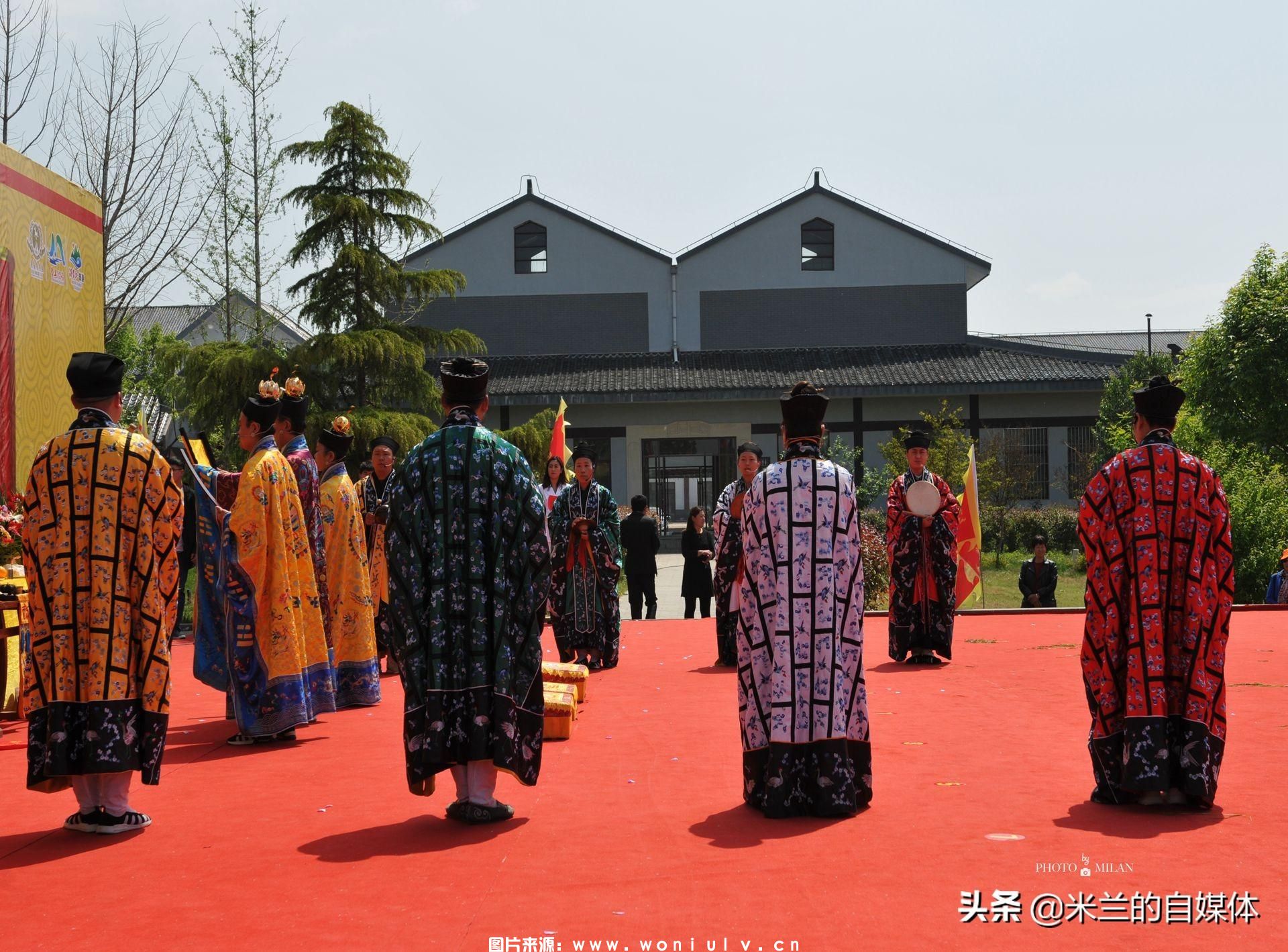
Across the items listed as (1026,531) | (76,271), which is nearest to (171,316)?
(1026,531)

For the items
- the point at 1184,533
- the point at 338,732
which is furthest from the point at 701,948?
the point at 338,732

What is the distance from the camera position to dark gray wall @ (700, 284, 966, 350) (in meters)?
32.9

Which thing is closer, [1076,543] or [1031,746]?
[1031,746]

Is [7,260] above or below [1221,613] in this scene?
above

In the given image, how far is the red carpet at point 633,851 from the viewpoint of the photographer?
12.3 feet

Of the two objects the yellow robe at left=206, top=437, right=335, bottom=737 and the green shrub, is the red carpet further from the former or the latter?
the green shrub

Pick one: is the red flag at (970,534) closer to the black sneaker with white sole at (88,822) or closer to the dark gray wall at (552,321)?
the black sneaker with white sole at (88,822)

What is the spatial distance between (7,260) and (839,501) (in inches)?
277

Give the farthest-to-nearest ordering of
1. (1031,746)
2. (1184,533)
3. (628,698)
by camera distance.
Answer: (628,698)
(1031,746)
(1184,533)

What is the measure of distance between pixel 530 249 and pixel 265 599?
27.4 meters

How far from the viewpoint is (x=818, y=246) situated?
33469 millimetres

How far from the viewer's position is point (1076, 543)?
26547 millimetres

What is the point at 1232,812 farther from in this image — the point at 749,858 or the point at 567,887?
the point at 567,887

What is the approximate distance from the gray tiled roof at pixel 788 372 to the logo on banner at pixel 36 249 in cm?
1974
